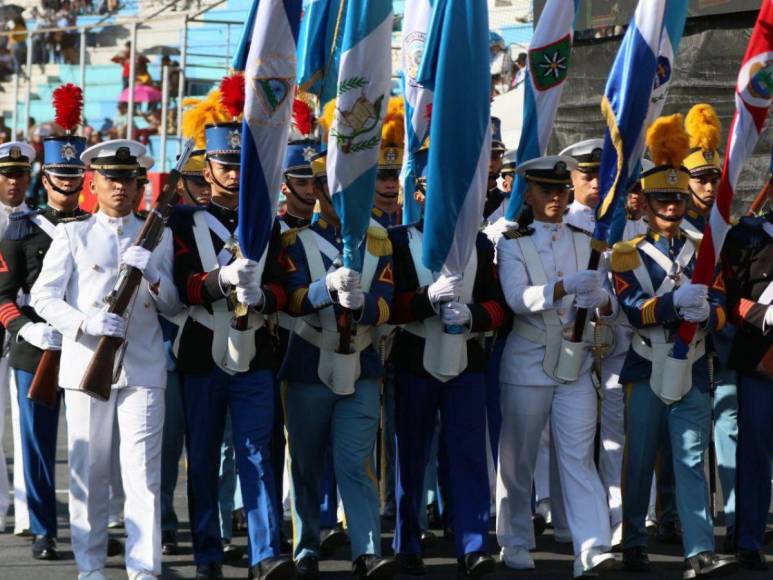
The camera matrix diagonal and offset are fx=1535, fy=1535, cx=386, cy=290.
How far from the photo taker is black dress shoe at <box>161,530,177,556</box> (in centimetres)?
809

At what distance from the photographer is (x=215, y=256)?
23.8 feet

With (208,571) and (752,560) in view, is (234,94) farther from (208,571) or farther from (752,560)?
(752,560)

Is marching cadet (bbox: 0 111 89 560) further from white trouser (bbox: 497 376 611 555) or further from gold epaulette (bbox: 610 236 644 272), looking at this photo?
gold epaulette (bbox: 610 236 644 272)

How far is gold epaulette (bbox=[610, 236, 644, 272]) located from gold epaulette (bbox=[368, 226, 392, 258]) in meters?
1.12

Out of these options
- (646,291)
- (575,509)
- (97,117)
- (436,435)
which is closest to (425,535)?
(436,435)

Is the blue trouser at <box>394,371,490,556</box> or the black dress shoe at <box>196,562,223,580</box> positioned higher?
the blue trouser at <box>394,371,490,556</box>

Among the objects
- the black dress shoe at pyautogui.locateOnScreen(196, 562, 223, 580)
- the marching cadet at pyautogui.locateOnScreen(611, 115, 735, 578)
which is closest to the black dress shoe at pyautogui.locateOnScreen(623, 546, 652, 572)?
the marching cadet at pyautogui.locateOnScreen(611, 115, 735, 578)

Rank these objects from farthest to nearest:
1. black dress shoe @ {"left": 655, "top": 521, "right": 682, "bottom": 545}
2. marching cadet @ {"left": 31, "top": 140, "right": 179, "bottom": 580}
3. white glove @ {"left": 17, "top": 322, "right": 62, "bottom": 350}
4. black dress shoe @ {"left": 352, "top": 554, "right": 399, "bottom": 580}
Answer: black dress shoe @ {"left": 655, "top": 521, "right": 682, "bottom": 545}, white glove @ {"left": 17, "top": 322, "right": 62, "bottom": 350}, black dress shoe @ {"left": 352, "top": 554, "right": 399, "bottom": 580}, marching cadet @ {"left": 31, "top": 140, "right": 179, "bottom": 580}

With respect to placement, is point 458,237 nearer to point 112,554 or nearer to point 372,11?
point 372,11

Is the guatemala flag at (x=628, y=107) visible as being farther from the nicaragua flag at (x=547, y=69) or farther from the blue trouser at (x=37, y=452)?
the blue trouser at (x=37, y=452)

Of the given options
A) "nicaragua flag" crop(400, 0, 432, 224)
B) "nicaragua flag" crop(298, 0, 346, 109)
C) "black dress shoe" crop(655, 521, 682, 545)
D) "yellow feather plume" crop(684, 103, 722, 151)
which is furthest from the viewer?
"nicaragua flag" crop(298, 0, 346, 109)

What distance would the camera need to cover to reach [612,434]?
8289mm

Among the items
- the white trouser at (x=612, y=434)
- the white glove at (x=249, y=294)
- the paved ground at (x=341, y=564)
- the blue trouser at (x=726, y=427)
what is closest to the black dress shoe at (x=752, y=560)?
the paved ground at (x=341, y=564)

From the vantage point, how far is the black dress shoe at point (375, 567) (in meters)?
6.96
